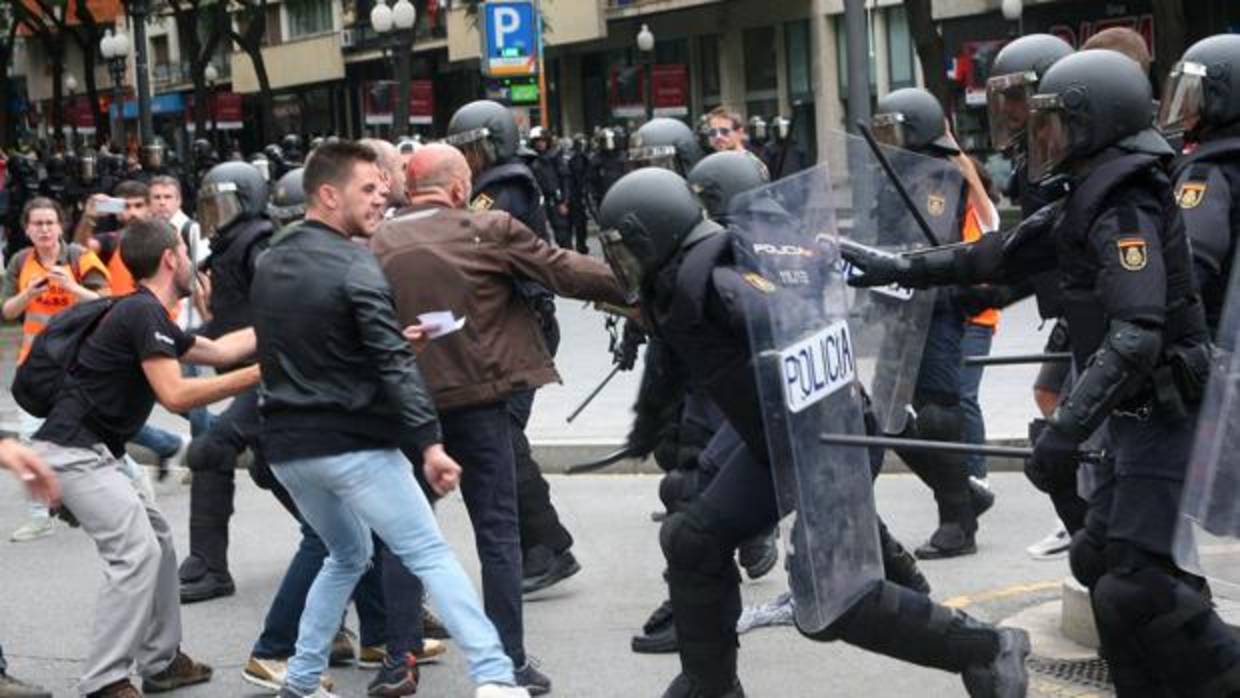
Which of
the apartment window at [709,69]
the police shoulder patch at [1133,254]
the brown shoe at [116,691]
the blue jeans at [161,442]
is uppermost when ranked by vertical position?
the apartment window at [709,69]

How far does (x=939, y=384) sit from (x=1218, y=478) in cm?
369

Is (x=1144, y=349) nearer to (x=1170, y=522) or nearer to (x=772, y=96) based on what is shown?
(x=1170, y=522)

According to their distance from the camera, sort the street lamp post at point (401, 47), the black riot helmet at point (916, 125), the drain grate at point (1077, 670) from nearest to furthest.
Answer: the drain grate at point (1077, 670) < the black riot helmet at point (916, 125) < the street lamp post at point (401, 47)

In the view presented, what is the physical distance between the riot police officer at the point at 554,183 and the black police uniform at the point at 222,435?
17.3m

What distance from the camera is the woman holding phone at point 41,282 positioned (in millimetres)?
9820

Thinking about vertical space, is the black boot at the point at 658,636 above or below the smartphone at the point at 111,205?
below

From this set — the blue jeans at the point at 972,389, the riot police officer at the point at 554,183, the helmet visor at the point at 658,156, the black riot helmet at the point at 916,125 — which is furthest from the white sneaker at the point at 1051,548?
the riot police officer at the point at 554,183

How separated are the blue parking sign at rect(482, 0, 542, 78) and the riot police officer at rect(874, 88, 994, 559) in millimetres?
13836

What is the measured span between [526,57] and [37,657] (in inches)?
600

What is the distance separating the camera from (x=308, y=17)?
65.3 metres

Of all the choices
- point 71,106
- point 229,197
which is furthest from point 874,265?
point 71,106

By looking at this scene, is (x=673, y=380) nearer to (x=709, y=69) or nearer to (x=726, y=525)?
(x=726, y=525)

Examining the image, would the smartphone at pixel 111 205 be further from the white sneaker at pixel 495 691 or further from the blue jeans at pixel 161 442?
the white sneaker at pixel 495 691

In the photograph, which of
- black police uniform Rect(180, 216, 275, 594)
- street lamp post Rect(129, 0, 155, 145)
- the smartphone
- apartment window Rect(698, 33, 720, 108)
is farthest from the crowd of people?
apartment window Rect(698, 33, 720, 108)
